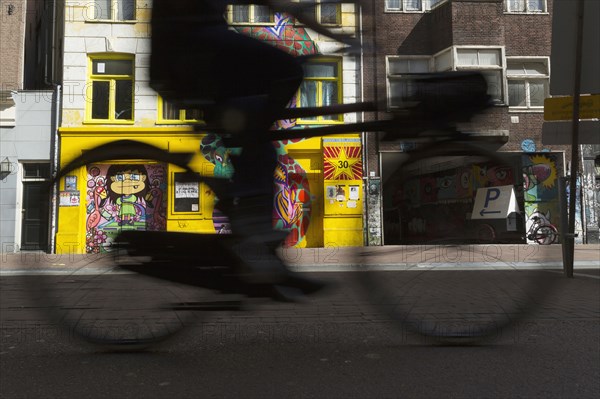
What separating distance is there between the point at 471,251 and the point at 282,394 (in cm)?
120

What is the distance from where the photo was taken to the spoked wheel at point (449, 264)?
2.50 meters

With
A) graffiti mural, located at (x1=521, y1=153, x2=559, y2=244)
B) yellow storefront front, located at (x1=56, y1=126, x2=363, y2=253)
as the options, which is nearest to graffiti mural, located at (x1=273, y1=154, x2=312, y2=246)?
yellow storefront front, located at (x1=56, y1=126, x2=363, y2=253)

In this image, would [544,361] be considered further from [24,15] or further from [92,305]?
[24,15]

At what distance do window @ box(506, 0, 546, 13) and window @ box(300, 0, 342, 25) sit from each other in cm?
1472

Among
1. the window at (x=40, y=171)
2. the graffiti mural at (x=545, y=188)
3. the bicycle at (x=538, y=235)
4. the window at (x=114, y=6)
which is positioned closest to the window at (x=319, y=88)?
the window at (x=114, y=6)

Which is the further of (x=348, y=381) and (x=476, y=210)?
(x=476, y=210)

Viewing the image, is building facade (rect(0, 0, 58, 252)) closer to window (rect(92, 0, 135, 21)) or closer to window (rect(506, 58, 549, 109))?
window (rect(92, 0, 135, 21))

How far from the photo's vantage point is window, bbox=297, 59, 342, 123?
2.45m

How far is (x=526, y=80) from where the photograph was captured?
14.8 m

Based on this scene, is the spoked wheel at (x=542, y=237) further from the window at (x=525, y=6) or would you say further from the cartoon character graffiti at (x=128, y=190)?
the window at (x=525, y=6)

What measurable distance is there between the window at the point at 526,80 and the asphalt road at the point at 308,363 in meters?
12.6

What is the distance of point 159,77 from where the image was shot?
2.32 metres

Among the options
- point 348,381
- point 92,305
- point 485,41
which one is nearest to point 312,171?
point 348,381

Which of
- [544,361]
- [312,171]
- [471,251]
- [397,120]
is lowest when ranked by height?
[544,361]
